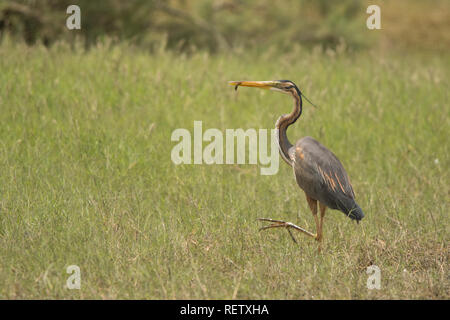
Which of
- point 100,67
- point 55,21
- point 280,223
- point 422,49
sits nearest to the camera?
point 280,223

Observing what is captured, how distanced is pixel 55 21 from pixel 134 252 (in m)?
6.59

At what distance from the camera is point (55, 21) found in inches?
404

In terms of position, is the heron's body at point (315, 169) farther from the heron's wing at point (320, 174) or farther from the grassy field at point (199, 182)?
the grassy field at point (199, 182)

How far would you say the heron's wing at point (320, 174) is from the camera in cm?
474

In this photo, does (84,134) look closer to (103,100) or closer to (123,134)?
(123,134)

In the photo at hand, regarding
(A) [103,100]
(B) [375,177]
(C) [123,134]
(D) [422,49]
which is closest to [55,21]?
(A) [103,100]
